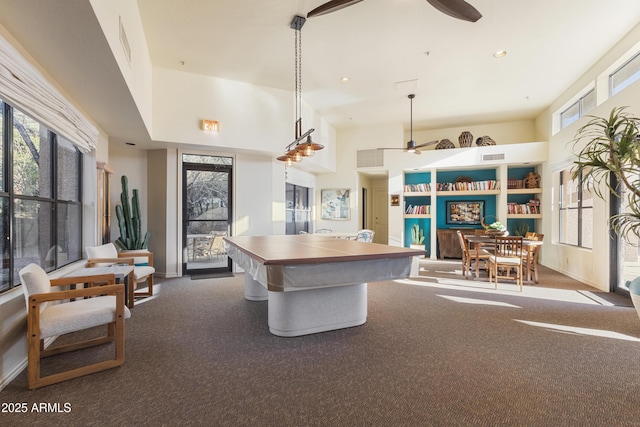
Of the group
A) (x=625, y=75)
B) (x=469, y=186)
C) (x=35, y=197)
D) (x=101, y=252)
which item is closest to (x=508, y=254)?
(x=625, y=75)

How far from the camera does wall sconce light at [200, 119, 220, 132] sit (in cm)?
513

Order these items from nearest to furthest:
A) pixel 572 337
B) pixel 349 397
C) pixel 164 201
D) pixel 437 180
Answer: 1. pixel 349 397
2. pixel 572 337
3. pixel 164 201
4. pixel 437 180

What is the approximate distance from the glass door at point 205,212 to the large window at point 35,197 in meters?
1.84

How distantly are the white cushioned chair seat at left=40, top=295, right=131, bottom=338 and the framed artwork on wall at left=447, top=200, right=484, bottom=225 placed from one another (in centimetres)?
768

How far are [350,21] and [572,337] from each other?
4.12 metres

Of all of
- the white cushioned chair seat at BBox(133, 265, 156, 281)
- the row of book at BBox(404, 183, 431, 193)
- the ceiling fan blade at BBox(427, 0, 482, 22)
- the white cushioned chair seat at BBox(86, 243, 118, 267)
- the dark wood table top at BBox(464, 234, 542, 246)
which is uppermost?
the ceiling fan blade at BBox(427, 0, 482, 22)

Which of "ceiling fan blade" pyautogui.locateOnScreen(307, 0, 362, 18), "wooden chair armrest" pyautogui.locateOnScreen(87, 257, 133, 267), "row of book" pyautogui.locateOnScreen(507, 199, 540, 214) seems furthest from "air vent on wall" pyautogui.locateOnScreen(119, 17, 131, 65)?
"row of book" pyautogui.locateOnScreen(507, 199, 540, 214)

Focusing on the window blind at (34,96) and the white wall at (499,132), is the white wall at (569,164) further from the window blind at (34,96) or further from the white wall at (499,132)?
the window blind at (34,96)

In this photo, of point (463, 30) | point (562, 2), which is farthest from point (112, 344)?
point (562, 2)

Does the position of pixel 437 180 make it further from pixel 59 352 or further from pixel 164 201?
pixel 59 352

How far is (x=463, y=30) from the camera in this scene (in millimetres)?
3875

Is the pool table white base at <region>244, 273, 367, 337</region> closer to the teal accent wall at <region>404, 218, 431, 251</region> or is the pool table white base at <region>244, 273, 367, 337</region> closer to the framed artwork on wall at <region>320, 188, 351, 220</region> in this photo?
the framed artwork on wall at <region>320, 188, 351, 220</region>

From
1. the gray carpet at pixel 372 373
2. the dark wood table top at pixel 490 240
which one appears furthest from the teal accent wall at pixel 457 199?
the gray carpet at pixel 372 373

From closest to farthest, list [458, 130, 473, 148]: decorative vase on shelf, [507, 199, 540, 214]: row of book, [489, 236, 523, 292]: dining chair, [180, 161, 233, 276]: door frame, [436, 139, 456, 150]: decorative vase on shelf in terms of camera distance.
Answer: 1. [489, 236, 523, 292]: dining chair
2. [180, 161, 233, 276]: door frame
3. [507, 199, 540, 214]: row of book
4. [458, 130, 473, 148]: decorative vase on shelf
5. [436, 139, 456, 150]: decorative vase on shelf
